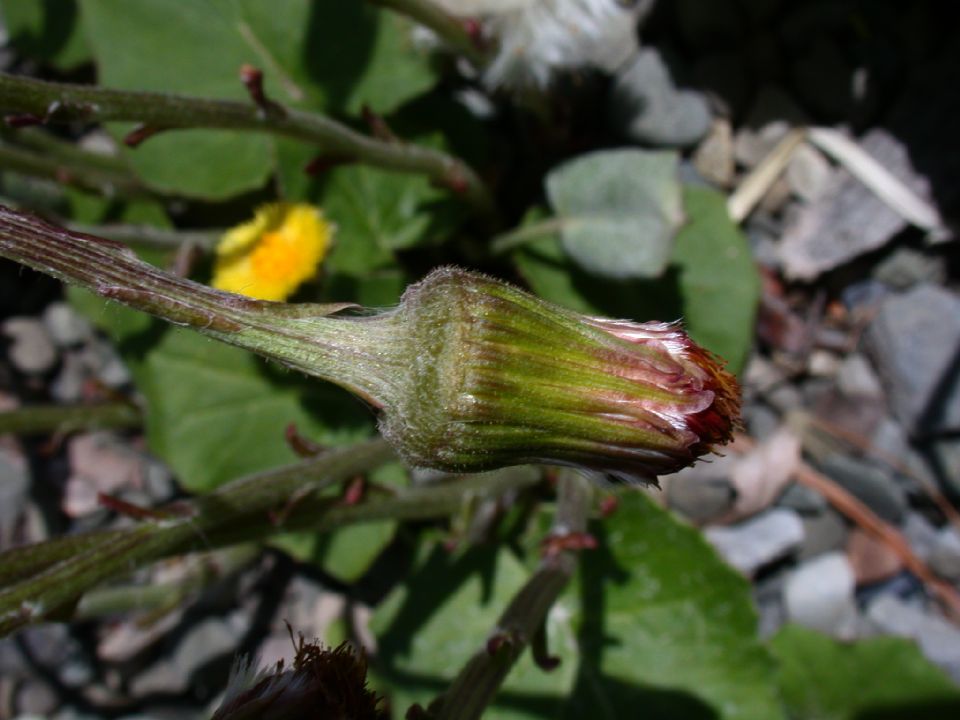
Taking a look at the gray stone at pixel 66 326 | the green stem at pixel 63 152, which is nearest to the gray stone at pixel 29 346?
the gray stone at pixel 66 326

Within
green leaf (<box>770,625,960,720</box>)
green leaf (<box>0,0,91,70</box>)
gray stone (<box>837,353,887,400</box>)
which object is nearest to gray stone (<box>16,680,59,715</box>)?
green leaf (<box>0,0,91,70</box>)

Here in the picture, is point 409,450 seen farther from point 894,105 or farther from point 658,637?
point 894,105

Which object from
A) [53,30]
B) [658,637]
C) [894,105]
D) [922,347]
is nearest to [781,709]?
[658,637]

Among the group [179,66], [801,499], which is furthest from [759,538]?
[179,66]

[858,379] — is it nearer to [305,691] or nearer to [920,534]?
[920,534]

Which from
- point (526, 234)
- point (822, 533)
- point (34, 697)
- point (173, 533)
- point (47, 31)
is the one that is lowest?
point (34, 697)

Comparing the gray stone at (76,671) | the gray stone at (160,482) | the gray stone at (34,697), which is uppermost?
the gray stone at (160,482)

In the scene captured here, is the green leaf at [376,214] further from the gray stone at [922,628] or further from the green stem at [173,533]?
the gray stone at [922,628]

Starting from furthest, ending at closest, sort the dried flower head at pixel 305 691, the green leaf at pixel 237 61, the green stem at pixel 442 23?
the green leaf at pixel 237 61, the green stem at pixel 442 23, the dried flower head at pixel 305 691
